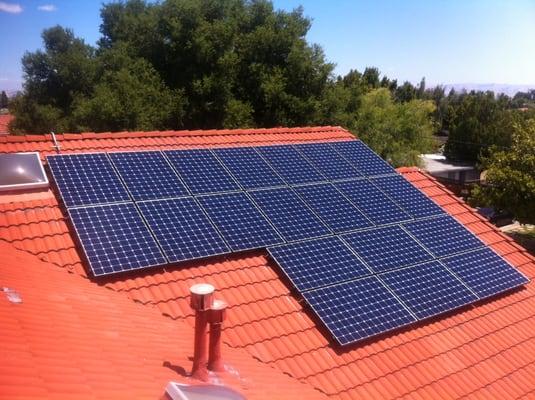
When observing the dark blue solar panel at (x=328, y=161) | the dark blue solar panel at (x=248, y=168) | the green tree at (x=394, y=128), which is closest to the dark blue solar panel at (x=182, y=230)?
the dark blue solar panel at (x=248, y=168)

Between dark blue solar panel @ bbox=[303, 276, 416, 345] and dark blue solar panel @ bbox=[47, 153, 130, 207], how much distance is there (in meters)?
4.01

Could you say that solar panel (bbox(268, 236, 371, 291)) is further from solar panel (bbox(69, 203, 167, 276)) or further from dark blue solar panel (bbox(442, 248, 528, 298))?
dark blue solar panel (bbox(442, 248, 528, 298))

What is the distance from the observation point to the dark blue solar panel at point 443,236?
9.52 meters

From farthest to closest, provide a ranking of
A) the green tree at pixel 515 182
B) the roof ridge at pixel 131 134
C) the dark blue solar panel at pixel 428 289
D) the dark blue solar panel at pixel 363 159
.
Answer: the green tree at pixel 515 182
the dark blue solar panel at pixel 363 159
the roof ridge at pixel 131 134
the dark blue solar panel at pixel 428 289

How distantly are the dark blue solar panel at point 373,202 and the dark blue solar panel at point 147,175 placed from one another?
3923 millimetres

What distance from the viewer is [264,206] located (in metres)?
8.91

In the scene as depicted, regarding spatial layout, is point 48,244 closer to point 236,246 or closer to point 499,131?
point 236,246

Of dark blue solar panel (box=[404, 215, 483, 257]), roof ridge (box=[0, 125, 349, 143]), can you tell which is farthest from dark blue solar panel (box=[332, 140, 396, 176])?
dark blue solar panel (box=[404, 215, 483, 257])

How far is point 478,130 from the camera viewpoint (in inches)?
2132

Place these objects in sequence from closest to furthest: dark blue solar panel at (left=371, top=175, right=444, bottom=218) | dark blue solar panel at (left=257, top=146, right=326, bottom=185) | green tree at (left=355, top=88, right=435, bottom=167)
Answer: dark blue solar panel at (left=257, top=146, right=326, bottom=185), dark blue solar panel at (left=371, top=175, right=444, bottom=218), green tree at (left=355, top=88, right=435, bottom=167)

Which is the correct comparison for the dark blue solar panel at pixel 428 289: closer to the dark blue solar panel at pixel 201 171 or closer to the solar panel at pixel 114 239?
the dark blue solar panel at pixel 201 171

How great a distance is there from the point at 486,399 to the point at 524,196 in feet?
77.7

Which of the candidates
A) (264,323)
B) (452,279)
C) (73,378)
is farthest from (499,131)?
(73,378)

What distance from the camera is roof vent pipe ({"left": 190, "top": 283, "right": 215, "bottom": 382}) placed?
16.4 ft
